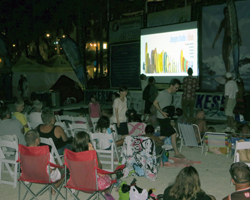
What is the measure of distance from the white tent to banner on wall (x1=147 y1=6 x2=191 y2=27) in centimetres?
826

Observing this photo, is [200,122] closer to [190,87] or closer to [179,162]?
[179,162]

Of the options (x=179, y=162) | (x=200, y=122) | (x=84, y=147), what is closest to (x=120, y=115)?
(x=179, y=162)

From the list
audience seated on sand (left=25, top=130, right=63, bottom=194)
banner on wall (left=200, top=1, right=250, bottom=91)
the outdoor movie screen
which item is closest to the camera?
audience seated on sand (left=25, top=130, right=63, bottom=194)

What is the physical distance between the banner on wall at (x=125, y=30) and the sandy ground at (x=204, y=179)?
9439 mm

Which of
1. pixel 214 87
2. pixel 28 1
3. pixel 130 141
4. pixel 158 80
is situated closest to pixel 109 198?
pixel 130 141

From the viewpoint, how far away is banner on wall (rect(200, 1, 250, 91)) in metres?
11.0

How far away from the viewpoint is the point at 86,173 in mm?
3703

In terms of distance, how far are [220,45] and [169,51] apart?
204 centimetres

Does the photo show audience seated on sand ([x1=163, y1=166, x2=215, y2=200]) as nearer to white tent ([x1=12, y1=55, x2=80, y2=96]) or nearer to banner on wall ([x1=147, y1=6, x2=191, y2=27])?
banner on wall ([x1=147, y1=6, x2=191, y2=27])

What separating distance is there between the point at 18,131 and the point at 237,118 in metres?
5.41

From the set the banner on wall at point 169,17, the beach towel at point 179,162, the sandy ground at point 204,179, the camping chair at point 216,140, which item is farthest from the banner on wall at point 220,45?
the beach towel at point 179,162

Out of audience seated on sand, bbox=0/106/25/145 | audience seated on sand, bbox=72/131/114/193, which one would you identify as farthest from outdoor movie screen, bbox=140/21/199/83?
audience seated on sand, bbox=72/131/114/193

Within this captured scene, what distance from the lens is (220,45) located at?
11.7 m

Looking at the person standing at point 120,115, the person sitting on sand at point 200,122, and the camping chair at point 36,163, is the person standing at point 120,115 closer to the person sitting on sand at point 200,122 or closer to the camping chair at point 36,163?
the person sitting on sand at point 200,122
